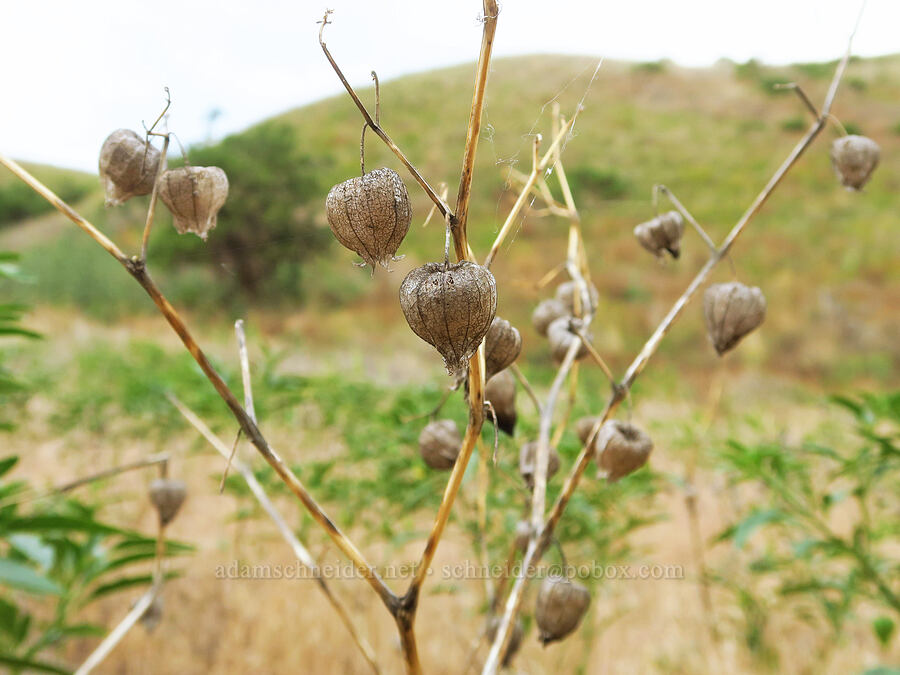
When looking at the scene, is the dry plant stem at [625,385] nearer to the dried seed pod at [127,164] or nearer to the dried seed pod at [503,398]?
the dried seed pod at [503,398]

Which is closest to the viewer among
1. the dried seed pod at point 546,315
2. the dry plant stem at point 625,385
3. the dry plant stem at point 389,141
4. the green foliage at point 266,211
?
the dry plant stem at point 389,141

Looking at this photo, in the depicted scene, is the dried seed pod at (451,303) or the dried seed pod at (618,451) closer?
the dried seed pod at (451,303)

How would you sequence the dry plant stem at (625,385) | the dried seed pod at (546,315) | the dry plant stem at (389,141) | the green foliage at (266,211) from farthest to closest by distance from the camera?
the green foliage at (266,211) < the dried seed pod at (546,315) < the dry plant stem at (625,385) < the dry plant stem at (389,141)

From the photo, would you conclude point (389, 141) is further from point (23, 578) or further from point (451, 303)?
point (23, 578)

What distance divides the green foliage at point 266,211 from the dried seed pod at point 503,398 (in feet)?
16.6

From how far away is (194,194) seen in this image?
0.82 feet

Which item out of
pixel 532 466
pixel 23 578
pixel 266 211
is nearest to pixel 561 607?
pixel 532 466

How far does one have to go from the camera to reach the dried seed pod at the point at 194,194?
0.24 metres

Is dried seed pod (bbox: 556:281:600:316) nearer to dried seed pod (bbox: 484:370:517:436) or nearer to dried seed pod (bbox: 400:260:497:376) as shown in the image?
dried seed pod (bbox: 484:370:517:436)

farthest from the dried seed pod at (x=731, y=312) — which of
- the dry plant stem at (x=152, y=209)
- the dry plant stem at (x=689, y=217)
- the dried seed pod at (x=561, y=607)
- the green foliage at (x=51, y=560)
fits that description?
the green foliage at (x=51, y=560)

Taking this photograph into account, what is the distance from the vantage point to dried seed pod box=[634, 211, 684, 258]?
0.35m

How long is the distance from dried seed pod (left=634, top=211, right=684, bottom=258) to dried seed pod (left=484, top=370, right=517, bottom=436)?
115 mm

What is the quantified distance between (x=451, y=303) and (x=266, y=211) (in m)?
5.79

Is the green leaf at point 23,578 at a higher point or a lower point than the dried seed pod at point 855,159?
lower
